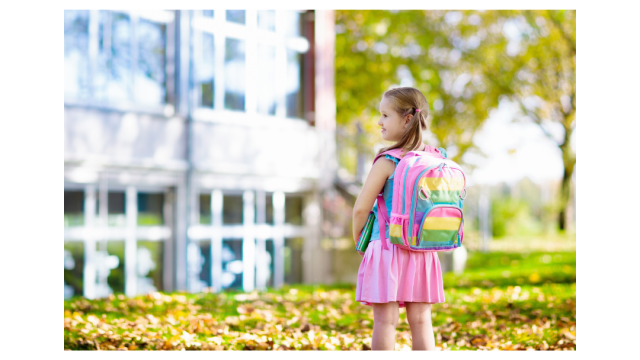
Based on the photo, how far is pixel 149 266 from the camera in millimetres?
10367

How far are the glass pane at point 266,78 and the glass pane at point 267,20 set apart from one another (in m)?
0.34

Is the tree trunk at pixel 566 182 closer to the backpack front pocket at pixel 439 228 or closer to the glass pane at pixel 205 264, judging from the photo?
the glass pane at pixel 205 264

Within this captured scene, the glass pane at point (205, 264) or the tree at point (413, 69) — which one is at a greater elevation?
the tree at point (413, 69)

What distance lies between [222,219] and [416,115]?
8.37 metres

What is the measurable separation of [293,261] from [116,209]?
4.02m

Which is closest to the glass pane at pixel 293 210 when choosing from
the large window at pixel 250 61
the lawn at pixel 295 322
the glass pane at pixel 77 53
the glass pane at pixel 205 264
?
the large window at pixel 250 61

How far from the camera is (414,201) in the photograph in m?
3.37

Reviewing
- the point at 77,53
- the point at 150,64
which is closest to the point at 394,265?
the point at 77,53

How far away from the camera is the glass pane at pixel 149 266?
10260mm

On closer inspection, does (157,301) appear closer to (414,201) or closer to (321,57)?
(414,201)

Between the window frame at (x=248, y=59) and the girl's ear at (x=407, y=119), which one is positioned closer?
the girl's ear at (x=407, y=119)

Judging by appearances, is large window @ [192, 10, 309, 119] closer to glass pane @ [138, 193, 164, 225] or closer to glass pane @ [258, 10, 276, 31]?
glass pane @ [258, 10, 276, 31]
